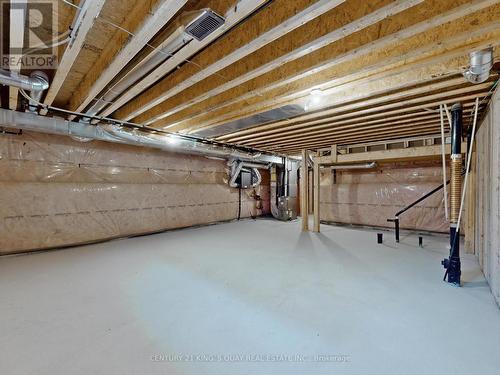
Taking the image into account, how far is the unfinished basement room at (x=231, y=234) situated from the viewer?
4.74 feet

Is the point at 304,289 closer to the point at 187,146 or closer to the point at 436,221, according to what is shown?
the point at 187,146

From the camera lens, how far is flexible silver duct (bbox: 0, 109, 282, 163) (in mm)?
3064

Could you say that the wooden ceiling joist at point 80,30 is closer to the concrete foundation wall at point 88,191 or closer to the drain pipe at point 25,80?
the drain pipe at point 25,80

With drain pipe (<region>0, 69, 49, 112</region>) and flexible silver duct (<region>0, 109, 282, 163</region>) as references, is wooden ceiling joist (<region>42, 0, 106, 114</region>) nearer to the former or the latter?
drain pipe (<region>0, 69, 49, 112</region>)

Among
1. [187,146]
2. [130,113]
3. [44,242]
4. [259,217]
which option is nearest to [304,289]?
[130,113]

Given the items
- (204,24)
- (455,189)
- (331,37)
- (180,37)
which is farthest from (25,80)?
(455,189)

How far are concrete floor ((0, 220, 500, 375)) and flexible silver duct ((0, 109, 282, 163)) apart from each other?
1.89 meters

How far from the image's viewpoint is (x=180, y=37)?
5.26ft

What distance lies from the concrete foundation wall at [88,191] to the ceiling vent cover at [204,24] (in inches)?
147

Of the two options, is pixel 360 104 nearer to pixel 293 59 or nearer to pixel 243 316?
pixel 293 59

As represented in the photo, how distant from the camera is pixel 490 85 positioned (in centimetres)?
226

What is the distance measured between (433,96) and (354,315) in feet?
8.18

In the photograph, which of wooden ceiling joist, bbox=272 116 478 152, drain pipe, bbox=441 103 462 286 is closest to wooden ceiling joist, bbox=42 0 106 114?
drain pipe, bbox=441 103 462 286

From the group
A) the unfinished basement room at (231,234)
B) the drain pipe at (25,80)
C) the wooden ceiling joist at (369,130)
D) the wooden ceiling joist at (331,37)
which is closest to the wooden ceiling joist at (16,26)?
the unfinished basement room at (231,234)
